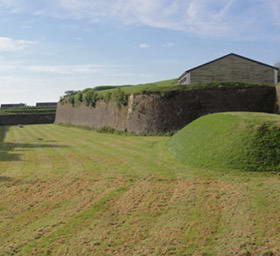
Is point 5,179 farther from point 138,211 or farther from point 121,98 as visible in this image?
point 121,98

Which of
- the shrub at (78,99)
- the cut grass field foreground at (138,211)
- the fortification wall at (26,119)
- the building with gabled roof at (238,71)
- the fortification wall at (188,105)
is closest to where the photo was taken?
the cut grass field foreground at (138,211)

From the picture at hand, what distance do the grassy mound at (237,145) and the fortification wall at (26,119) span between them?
167 ft

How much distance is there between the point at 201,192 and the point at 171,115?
15.0 meters

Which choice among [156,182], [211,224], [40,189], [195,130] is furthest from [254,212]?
[195,130]

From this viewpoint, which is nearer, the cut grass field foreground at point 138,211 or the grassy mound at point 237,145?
the cut grass field foreground at point 138,211

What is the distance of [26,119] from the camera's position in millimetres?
60406

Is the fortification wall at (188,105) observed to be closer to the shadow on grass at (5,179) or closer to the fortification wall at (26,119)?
the shadow on grass at (5,179)

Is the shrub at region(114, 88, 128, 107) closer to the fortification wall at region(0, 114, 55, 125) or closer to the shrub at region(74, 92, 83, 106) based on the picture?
the shrub at region(74, 92, 83, 106)

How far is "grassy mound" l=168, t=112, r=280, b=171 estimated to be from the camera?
10461mm

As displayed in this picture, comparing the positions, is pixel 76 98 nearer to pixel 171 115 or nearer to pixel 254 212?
pixel 171 115

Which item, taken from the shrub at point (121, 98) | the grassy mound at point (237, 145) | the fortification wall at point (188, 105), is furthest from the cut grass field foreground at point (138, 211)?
the shrub at point (121, 98)

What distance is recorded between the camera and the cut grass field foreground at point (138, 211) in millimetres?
5363

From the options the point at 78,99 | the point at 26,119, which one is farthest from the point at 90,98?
the point at 26,119

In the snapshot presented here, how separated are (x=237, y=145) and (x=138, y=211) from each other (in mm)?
5311
